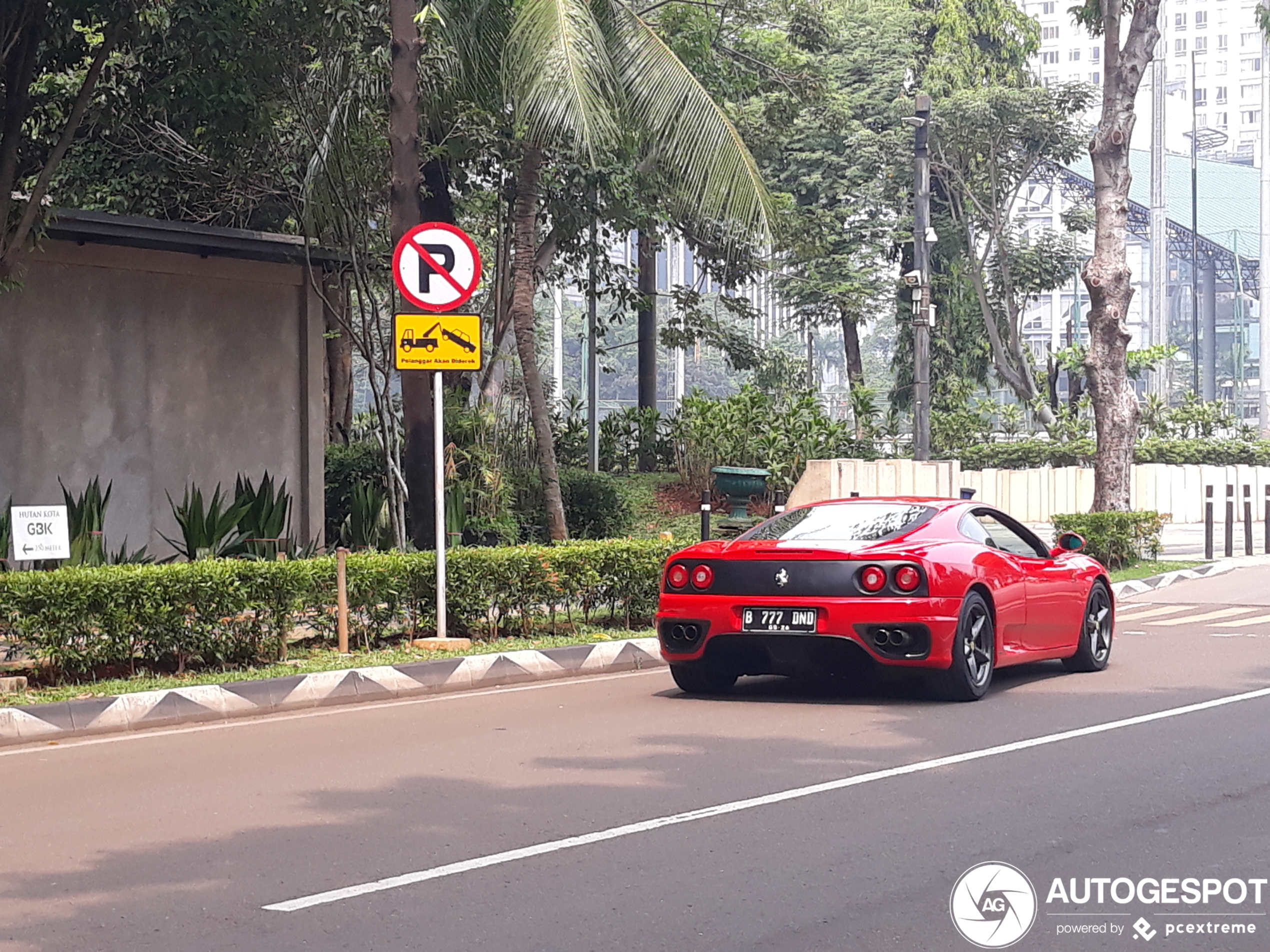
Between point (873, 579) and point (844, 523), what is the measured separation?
0.85m

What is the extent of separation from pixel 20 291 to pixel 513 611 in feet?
20.9

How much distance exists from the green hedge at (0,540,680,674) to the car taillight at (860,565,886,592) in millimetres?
3841

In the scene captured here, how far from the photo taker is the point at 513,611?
13.4 m

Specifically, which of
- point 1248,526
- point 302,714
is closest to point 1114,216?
point 1248,526

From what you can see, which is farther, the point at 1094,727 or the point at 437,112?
the point at 437,112

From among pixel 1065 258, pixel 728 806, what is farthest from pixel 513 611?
pixel 1065 258

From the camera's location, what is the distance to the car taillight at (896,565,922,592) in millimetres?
9828

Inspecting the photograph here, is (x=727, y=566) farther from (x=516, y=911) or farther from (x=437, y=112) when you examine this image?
(x=437, y=112)

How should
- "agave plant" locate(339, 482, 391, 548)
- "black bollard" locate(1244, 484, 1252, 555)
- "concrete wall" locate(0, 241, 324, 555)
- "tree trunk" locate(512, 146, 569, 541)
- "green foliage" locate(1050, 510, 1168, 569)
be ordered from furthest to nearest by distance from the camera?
"black bollard" locate(1244, 484, 1252, 555), "green foliage" locate(1050, 510, 1168, 569), "tree trunk" locate(512, 146, 569, 541), "agave plant" locate(339, 482, 391, 548), "concrete wall" locate(0, 241, 324, 555)

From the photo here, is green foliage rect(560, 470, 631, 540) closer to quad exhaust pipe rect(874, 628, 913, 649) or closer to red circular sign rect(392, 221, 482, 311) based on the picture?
red circular sign rect(392, 221, 482, 311)

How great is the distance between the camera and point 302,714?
406 inches

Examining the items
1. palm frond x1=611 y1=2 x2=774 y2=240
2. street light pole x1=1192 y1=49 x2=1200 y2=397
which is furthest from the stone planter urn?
street light pole x1=1192 y1=49 x2=1200 y2=397

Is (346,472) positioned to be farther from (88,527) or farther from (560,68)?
(88,527)

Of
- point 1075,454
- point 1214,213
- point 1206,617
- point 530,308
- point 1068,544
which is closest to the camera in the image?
point 1068,544
